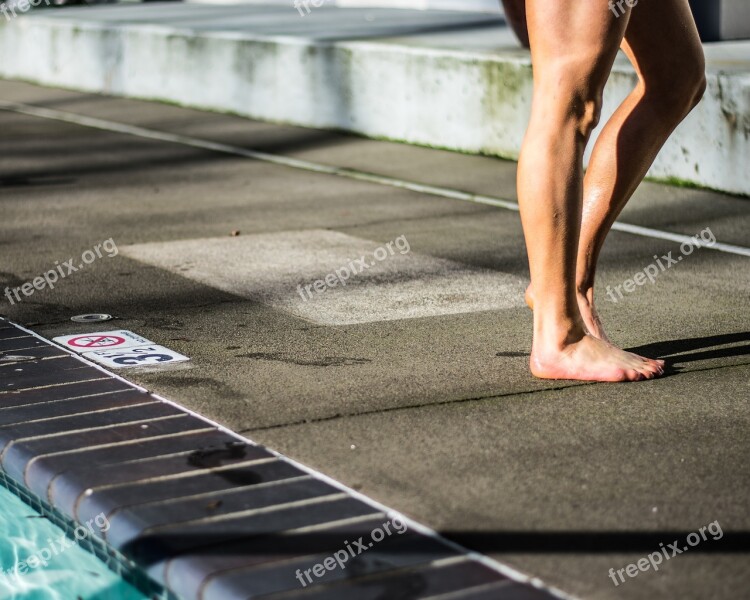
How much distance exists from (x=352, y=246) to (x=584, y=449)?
2.77m

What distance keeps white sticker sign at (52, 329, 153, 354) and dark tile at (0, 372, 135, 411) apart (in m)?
0.38

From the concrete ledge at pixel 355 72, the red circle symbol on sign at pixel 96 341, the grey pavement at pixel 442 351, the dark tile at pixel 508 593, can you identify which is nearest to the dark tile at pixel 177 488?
the grey pavement at pixel 442 351

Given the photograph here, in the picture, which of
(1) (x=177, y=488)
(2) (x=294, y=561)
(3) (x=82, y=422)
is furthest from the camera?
(3) (x=82, y=422)

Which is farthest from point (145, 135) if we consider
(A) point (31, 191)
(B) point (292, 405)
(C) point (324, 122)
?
(B) point (292, 405)

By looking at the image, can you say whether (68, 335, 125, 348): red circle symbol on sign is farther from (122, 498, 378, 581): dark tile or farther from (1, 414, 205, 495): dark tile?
(122, 498, 378, 581): dark tile

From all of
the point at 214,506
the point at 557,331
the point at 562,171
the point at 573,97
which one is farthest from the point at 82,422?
the point at 573,97

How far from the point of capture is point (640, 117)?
371 centimetres

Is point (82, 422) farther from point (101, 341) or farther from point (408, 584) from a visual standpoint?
point (408, 584)

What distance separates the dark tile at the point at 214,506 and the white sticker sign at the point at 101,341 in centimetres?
134

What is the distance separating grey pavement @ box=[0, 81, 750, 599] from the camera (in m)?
2.58

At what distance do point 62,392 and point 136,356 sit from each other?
16.3 inches

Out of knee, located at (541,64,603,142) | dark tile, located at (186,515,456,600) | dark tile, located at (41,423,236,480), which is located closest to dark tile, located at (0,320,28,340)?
dark tile, located at (41,423,236,480)

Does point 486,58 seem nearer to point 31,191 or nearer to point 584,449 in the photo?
point 31,191

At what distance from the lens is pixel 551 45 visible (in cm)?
334
